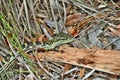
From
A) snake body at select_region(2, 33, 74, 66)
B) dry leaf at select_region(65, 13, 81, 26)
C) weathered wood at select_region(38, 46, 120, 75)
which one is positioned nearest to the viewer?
weathered wood at select_region(38, 46, 120, 75)

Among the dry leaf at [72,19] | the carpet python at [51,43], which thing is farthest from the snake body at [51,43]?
the dry leaf at [72,19]

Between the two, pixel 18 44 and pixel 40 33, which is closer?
pixel 18 44

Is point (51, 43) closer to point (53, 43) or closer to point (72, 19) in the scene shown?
point (53, 43)

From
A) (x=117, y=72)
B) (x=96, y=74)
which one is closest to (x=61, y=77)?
(x=96, y=74)

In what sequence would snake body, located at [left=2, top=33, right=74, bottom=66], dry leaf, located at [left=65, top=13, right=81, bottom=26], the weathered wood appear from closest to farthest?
the weathered wood
snake body, located at [left=2, top=33, right=74, bottom=66]
dry leaf, located at [left=65, top=13, right=81, bottom=26]

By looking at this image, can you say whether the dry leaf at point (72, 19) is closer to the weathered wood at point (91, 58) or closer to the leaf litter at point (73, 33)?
the leaf litter at point (73, 33)

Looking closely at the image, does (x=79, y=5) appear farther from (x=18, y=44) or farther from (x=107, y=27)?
(x=18, y=44)

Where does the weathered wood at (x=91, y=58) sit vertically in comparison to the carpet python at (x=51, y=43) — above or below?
below

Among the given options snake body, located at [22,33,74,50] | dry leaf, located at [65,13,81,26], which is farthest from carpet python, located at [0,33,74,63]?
dry leaf, located at [65,13,81,26]

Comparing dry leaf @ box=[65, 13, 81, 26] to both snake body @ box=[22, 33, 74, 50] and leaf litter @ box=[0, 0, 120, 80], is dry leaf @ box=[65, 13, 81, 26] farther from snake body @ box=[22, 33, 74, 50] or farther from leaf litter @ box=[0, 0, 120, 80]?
snake body @ box=[22, 33, 74, 50]
